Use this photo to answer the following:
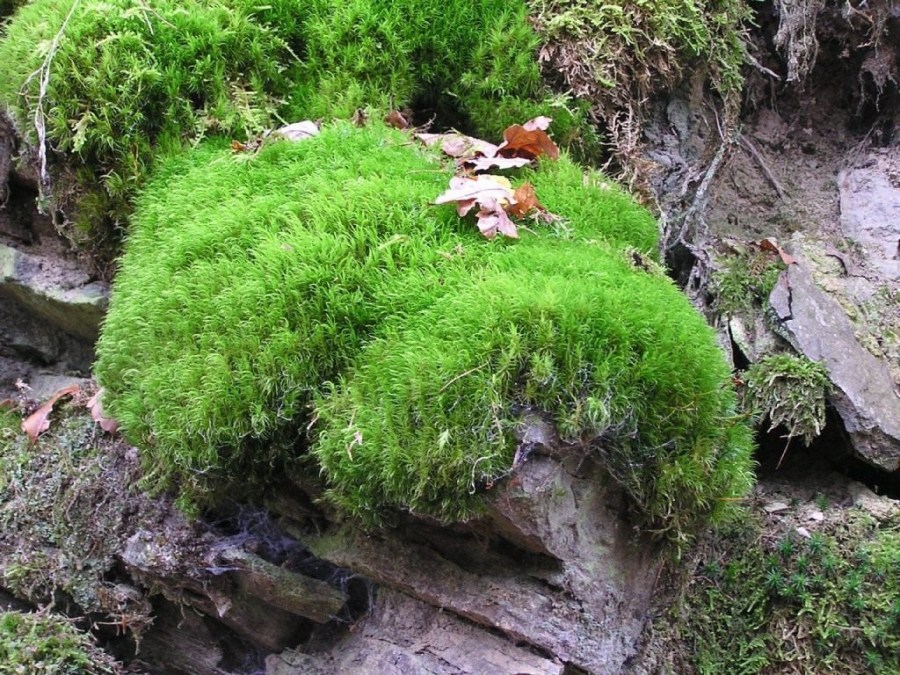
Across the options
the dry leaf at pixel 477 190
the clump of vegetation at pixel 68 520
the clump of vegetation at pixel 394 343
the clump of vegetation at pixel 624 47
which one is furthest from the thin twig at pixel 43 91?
the clump of vegetation at pixel 624 47

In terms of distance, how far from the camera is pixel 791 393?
9.73 ft

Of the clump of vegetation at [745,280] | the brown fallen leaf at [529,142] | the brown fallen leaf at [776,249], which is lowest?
the clump of vegetation at [745,280]

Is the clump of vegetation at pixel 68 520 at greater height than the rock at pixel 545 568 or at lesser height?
lesser

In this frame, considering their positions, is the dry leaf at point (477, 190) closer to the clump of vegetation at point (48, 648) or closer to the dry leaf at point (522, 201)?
the dry leaf at point (522, 201)

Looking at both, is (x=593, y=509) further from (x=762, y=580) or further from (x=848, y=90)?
(x=848, y=90)

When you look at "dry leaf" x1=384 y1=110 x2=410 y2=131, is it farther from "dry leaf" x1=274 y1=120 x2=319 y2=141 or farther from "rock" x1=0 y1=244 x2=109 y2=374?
"rock" x1=0 y1=244 x2=109 y2=374

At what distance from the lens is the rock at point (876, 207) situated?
11.6 feet

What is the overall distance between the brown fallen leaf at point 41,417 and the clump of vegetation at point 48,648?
85cm

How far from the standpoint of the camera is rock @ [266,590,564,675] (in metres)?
2.32

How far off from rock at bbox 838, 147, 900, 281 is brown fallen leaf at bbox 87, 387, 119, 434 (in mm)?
3346

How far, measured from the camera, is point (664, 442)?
232 centimetres

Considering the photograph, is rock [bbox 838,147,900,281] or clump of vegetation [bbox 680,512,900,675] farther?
rock [bbox 838,147,900,281]

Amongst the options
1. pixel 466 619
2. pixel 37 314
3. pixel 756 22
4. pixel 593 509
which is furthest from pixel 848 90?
pixel 37 314

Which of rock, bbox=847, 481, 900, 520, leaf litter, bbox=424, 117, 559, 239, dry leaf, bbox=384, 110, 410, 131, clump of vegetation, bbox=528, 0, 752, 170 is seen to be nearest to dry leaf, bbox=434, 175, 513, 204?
leaf litter, bbox=424, 117, 559, 239
